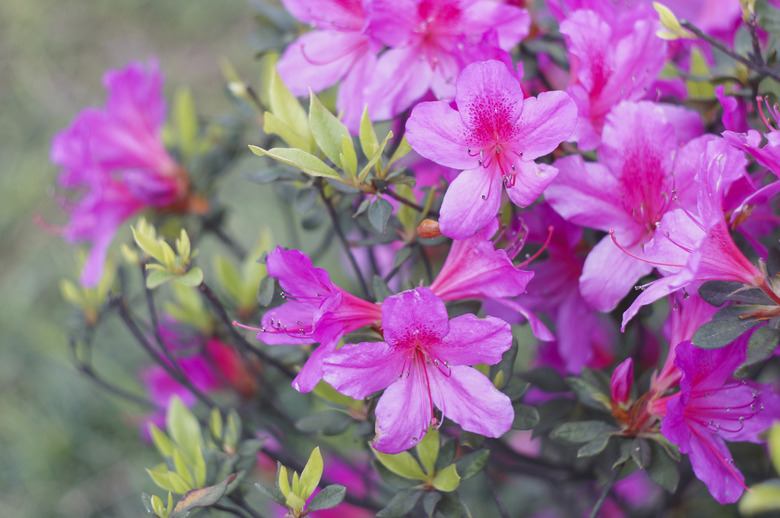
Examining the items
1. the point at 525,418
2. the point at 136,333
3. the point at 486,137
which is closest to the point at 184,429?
the point at 136,333

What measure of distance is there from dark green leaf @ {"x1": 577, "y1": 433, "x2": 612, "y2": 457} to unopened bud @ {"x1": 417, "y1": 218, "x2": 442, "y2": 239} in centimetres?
30

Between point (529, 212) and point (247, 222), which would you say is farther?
point (247, 222)

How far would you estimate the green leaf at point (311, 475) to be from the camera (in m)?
0.81

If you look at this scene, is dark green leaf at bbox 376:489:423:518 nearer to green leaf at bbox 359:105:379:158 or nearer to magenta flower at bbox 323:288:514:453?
magenta flower at bbox 323:288:514:453

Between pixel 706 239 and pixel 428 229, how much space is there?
11.9 inches

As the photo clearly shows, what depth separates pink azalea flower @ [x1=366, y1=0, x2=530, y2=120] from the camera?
2.82ft

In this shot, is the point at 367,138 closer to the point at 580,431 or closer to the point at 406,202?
the point at 406,202

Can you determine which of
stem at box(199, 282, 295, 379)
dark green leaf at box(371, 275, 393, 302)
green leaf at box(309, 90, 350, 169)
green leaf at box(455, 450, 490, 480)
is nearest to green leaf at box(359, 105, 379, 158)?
green leaf at box(309, 90, 350, 169)

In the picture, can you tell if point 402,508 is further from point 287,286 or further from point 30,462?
point 30,462

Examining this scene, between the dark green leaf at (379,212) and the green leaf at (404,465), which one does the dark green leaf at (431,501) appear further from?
the dark green leaf at (379,212)

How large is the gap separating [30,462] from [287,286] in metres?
1.71

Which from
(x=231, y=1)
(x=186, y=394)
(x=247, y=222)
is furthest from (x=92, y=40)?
(x=186, y=394)

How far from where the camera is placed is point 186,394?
4.85 ft

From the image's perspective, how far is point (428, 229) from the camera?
2.75ft
